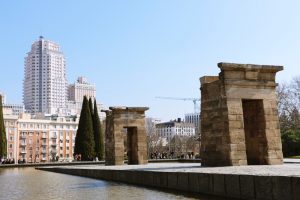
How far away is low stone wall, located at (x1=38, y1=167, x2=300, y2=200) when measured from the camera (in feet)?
27.7

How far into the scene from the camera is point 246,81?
16.9 meters

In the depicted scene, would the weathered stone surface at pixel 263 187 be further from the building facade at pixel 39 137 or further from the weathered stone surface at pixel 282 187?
the building facade at pixel 39 137

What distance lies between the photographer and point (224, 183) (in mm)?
10445

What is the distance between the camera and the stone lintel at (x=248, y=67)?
1647cm

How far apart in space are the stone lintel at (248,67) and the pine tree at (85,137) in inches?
1578

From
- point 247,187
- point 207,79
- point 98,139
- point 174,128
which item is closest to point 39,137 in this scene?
point 98,139

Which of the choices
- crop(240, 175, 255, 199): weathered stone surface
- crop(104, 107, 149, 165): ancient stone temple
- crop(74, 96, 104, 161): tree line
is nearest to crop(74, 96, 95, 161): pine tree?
crop(74, 96, 104, 161): tree line

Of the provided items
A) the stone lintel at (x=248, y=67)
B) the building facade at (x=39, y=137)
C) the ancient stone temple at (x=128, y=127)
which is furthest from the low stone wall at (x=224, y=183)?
the building facade at (x=39, y=137)

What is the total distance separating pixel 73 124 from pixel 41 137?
10.1 metres

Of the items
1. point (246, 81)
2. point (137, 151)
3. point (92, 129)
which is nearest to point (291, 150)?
point (137, 151)

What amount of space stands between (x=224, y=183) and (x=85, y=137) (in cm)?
4644

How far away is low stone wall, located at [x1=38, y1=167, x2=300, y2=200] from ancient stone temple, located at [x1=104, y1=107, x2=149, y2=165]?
12.4m

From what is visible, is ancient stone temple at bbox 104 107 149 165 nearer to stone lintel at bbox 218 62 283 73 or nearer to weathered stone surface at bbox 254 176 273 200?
stone lintel at bbox 218 62 283 73

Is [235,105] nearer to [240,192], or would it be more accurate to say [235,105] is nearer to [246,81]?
[246,81]
